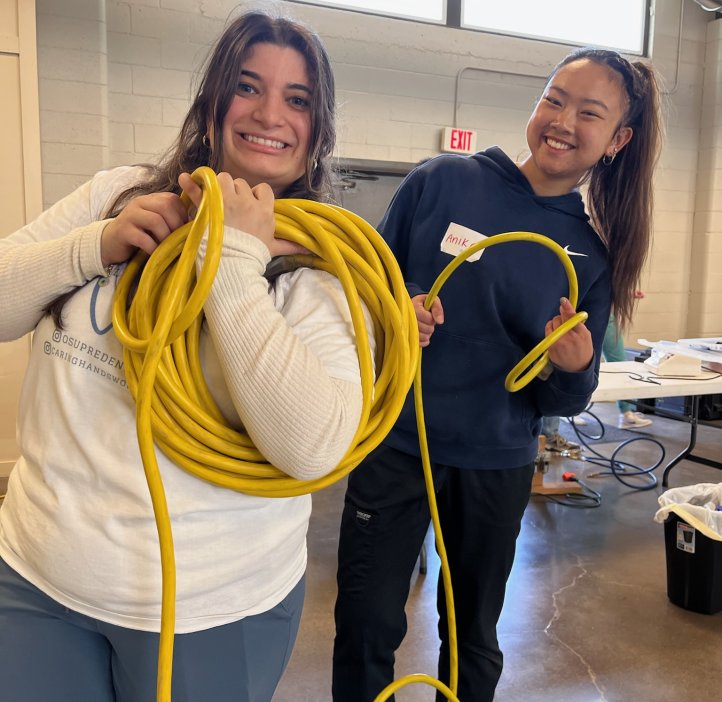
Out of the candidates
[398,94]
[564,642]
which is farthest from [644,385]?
[398,94]

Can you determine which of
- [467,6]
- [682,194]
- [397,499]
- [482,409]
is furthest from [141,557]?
[682,194]

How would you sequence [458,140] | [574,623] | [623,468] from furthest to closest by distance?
1. [458,140]
2. [623,468]
3. [574,623]

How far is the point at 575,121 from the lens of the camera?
1.41 m

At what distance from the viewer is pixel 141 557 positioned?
76 cm

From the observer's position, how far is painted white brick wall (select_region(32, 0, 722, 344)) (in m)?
3.63

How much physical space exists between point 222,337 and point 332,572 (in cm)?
218

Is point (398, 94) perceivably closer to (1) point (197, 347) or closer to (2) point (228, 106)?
(2) point (228, 106)

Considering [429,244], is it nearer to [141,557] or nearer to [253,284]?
[253,284]

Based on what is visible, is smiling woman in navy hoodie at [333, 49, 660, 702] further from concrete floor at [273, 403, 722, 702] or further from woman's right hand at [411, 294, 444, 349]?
concrete floor at [273, 403, 722, 702]

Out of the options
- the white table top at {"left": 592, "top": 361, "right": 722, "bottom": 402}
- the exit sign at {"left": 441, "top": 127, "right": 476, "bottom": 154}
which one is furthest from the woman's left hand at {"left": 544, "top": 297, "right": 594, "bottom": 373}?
the exit sign at {"left": 441, "top": 127, "right": 476, "bottom": 154}

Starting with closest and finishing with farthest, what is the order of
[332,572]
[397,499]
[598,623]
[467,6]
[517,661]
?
[397,499]
[517,661]
[598,623]
[332,572]
[467,6]

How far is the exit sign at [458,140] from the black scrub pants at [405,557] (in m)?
3.81

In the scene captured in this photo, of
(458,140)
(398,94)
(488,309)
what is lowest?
(488,309)

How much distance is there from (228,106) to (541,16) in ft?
16.5
